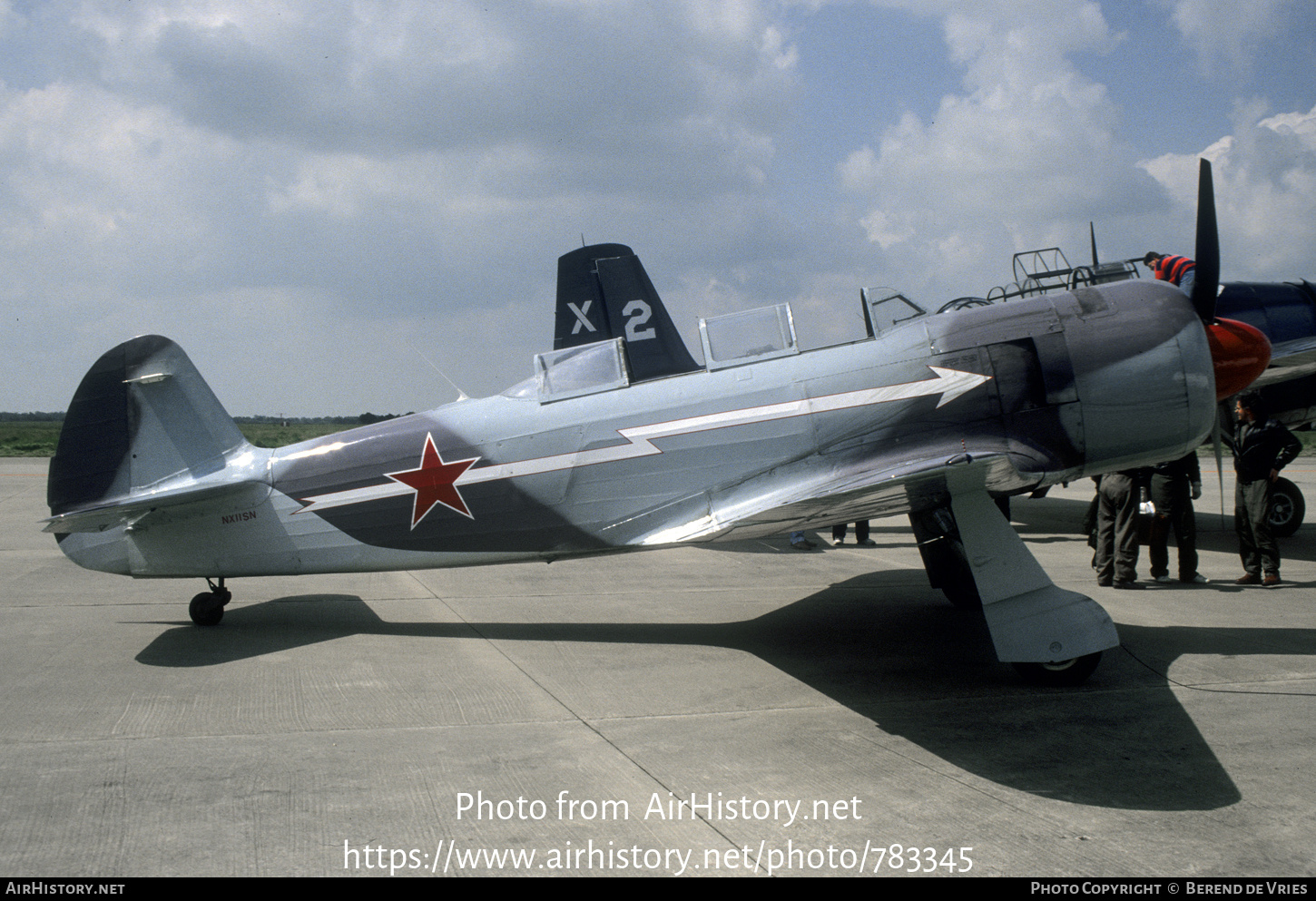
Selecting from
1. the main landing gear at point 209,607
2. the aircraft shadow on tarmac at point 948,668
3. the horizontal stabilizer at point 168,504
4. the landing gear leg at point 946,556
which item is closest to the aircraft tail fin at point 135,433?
the horizontal stabilizer at point 168,504

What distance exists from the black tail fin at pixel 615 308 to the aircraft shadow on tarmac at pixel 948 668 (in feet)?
17.7

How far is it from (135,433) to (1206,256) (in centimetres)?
790

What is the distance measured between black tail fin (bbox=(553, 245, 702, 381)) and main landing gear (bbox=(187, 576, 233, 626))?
670cm

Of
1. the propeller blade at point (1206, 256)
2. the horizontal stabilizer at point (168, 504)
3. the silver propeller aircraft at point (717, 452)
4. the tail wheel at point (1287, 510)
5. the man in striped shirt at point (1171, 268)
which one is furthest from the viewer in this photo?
the tail wheel at point (1287, 510)

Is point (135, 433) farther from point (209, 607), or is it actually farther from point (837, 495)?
point (837, 495)

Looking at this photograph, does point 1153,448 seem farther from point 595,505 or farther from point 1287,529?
point 1287,529

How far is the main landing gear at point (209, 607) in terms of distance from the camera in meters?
6.91

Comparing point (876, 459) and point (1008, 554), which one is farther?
point (876, 459)

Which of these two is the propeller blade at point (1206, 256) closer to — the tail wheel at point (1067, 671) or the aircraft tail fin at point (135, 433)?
the tail wheel at point (1067, 671)

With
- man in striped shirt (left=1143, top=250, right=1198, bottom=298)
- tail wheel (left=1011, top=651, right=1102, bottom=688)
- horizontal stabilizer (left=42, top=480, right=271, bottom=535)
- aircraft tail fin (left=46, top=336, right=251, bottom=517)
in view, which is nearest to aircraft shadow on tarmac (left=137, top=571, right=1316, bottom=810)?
tail wheel (left=1011, top=651, right=1102, bottom=688)

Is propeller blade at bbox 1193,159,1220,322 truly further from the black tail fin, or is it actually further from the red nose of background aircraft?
the black tail fin
